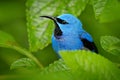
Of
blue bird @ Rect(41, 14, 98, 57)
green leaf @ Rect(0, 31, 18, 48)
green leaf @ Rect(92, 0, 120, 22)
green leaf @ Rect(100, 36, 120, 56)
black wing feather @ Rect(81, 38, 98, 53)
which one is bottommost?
black wing feather @ Rect(81, 38, 98, 53)

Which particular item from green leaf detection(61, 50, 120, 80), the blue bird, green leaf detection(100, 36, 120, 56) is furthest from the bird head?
green leaf detection(61, 50, 120, 80)

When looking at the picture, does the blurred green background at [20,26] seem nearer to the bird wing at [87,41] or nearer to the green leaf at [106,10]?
the bird wing at [87,41]

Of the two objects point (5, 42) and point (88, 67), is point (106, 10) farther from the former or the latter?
point (88, 67)

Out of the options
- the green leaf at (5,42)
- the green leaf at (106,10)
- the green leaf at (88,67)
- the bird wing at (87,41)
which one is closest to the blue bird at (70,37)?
the bird wing at (87,41)

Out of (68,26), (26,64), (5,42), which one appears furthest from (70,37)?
(26,64)

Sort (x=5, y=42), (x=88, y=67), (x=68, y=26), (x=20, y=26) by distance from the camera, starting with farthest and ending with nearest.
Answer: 1. (x=20, y=26)
2. (x=68, y=26)
3. (x=5, y=42)
4. (x=88, y=67)

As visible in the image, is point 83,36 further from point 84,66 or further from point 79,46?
point 84,66

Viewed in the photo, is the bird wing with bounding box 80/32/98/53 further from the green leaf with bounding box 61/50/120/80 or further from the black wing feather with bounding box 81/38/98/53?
the green leaf with bounding box 61/50/120/80
